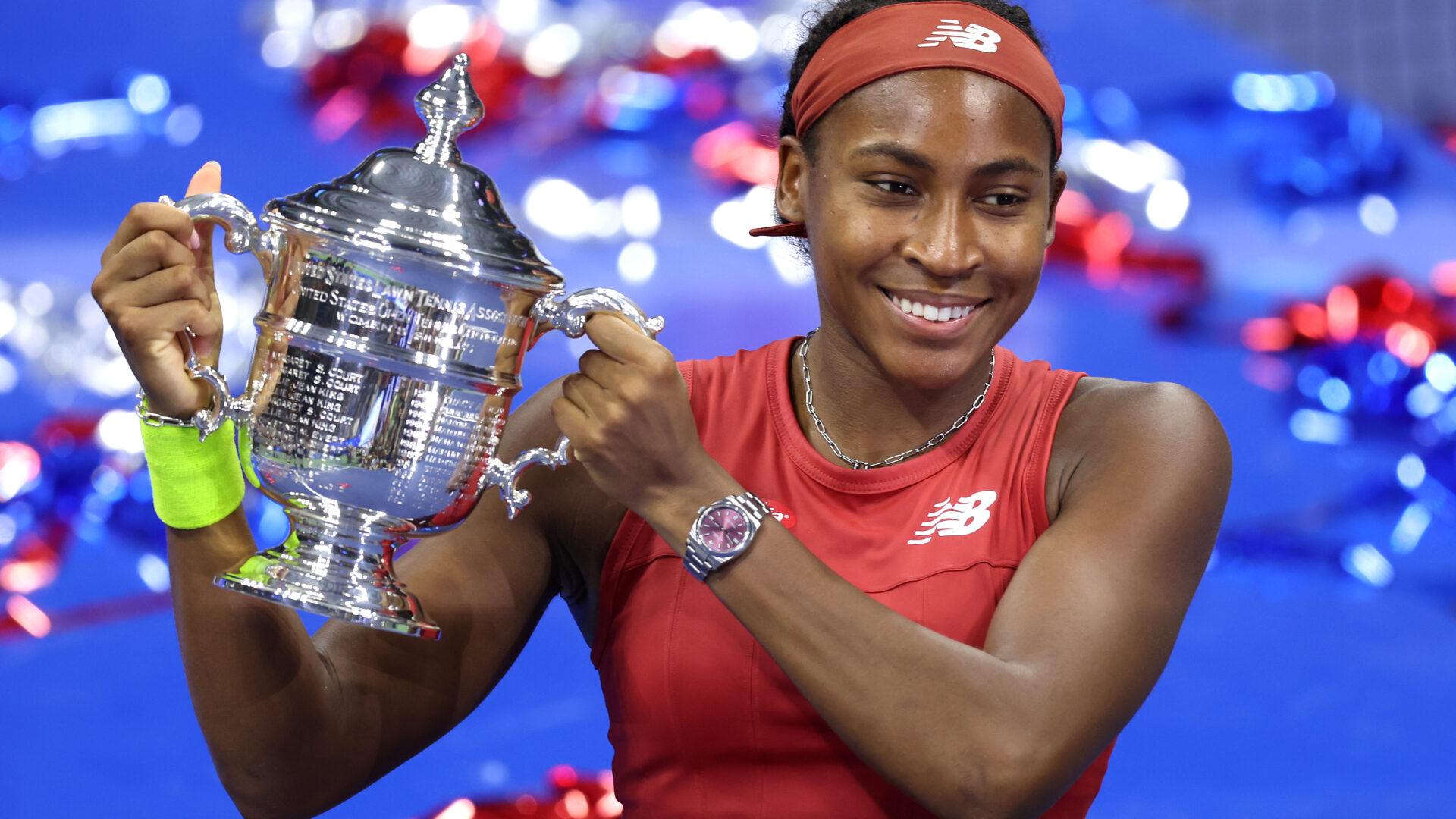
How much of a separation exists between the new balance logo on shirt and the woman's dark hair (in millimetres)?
295

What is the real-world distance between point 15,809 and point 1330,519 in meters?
2.56

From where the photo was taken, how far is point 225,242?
1.00m

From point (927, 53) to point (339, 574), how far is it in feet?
1.95

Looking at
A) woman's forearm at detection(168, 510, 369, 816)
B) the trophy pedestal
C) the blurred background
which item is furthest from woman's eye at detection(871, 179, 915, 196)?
the blurred background

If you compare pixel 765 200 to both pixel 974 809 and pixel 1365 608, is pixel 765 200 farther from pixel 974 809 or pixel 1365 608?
pixel 974 809

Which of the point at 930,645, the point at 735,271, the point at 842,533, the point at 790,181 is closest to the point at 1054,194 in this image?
the point at 790,181

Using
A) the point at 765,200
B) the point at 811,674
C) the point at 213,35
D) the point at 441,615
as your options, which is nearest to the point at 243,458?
the point at 441,615

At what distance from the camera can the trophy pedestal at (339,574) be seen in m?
0.95

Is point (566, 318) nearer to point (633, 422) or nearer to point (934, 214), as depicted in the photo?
point (633, 422)

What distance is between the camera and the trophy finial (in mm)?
1012

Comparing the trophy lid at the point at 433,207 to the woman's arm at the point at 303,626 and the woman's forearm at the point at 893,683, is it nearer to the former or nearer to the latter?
the woman's arm at the point at 303,626

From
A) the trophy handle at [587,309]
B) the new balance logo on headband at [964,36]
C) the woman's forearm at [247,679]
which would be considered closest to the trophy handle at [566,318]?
the trophy handle at [587,309]

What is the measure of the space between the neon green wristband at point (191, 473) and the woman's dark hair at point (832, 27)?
0.53 metres

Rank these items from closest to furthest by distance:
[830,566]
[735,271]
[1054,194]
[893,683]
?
[893,683] → [830,566] → [1054,194] → [735,271]
